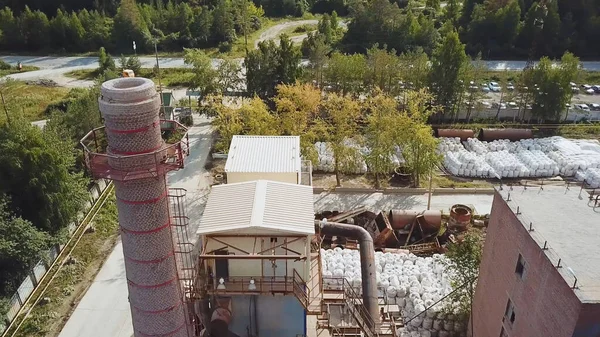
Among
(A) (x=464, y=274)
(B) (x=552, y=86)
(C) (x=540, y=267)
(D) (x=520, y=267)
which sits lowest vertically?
A: (A) (x=464, y=274)

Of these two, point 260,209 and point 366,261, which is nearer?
point 260,209

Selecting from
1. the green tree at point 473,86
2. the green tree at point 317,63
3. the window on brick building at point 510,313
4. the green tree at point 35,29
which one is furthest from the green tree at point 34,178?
the green tree at point 35,29

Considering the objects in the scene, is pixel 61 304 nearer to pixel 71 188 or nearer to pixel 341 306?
pixel 71 188

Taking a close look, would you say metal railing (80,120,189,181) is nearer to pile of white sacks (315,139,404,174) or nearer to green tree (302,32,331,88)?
pile of white sacks (315,139,404,174)

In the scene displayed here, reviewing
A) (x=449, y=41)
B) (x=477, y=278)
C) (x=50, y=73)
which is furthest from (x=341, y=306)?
(x=50, y=73)

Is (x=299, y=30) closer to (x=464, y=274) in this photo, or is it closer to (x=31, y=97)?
(x=31, y=97)

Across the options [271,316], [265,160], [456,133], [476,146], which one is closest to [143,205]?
[271,316]
